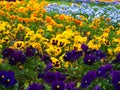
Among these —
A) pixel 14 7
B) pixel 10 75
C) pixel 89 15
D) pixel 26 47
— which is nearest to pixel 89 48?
pixel 26 47

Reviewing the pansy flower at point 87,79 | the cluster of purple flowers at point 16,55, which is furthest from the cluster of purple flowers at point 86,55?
the pansy flower at point 87,79

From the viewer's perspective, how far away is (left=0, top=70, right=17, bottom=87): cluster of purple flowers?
4.32m

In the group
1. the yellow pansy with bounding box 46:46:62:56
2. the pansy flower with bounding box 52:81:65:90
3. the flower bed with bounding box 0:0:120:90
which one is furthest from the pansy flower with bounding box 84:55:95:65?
the pansy flower with bounding box 52:81:65:90

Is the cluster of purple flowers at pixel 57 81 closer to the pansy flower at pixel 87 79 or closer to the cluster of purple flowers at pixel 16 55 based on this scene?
the pansy flower at pixel 87 79

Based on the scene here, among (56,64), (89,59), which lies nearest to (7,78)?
(56,64)

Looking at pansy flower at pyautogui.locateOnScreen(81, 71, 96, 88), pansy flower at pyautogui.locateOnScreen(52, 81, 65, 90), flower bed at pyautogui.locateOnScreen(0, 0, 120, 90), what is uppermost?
pansy flower at pyautogui.locateOnScreen(52, 81, 65, 90)

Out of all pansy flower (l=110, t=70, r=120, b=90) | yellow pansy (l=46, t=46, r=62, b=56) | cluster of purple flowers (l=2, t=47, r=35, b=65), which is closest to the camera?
pansy flower (l=110, t=70, r=120, b=90)

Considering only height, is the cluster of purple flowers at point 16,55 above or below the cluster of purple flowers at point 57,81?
below

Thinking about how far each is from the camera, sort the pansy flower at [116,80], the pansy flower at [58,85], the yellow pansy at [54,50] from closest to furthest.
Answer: the pansy flower at [58,85] < the pansy flower at [116,80] < the yellow pansy at [54,50]

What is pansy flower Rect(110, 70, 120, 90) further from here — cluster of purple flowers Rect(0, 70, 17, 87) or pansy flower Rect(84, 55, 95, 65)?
cluster of purple flowers Rect(0, 70, 17, 87)

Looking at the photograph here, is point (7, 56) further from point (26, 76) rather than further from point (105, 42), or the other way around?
point (105, 42)

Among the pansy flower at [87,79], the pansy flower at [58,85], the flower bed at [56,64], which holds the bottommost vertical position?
the flower bed at [56,64]

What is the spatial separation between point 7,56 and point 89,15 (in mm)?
5750

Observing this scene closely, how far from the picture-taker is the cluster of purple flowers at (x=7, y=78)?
170 inches
